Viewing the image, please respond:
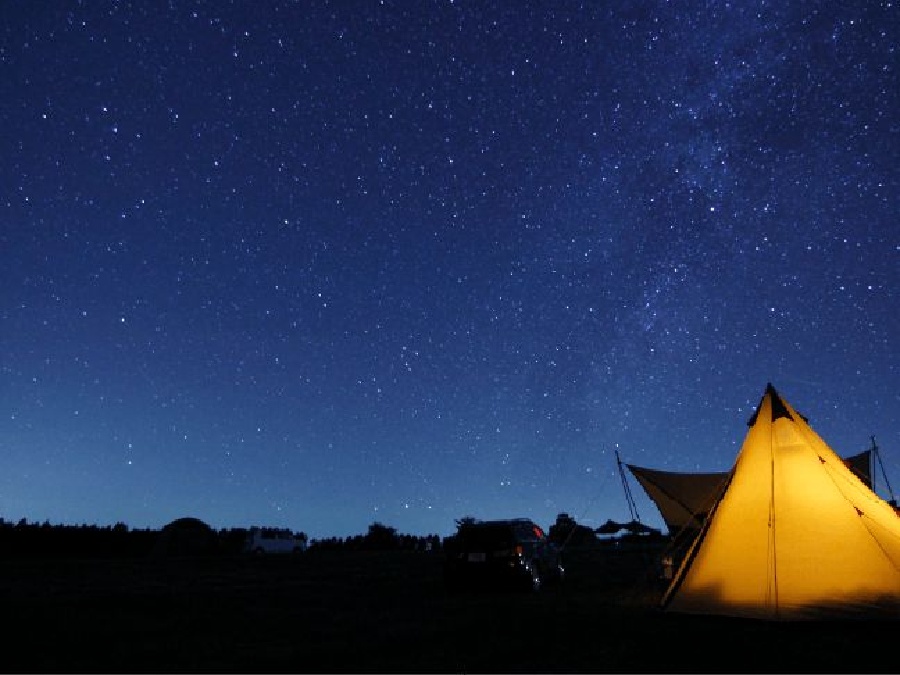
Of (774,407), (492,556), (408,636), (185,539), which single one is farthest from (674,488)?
(185,539)

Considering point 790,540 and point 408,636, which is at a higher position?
point 790,540

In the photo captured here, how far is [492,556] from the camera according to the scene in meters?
13.8

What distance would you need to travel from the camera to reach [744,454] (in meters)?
10.1

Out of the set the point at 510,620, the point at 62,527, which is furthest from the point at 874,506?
the point at 62,527

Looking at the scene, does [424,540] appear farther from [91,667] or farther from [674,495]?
[91,667]

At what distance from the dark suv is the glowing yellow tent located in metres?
4.43

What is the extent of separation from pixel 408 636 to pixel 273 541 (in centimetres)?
4063

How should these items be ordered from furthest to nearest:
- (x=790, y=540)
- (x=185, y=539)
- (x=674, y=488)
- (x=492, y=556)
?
(x=185, y=539) < (x=674, y=488) < (x=492, y=556) < (x=790, y=540)

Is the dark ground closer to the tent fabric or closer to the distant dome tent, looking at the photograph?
the tent fabric

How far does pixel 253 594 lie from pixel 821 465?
10167 millimetres

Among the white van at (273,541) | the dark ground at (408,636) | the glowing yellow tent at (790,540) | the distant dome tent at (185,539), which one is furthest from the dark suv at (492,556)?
the white van at (273,541)

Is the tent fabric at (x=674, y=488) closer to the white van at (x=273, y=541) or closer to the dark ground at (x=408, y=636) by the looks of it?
the dark ground at (x=408, y=636)

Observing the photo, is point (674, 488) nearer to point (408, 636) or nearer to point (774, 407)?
point (774, 407)

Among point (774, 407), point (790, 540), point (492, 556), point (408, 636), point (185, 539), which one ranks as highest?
point (185, 539)
